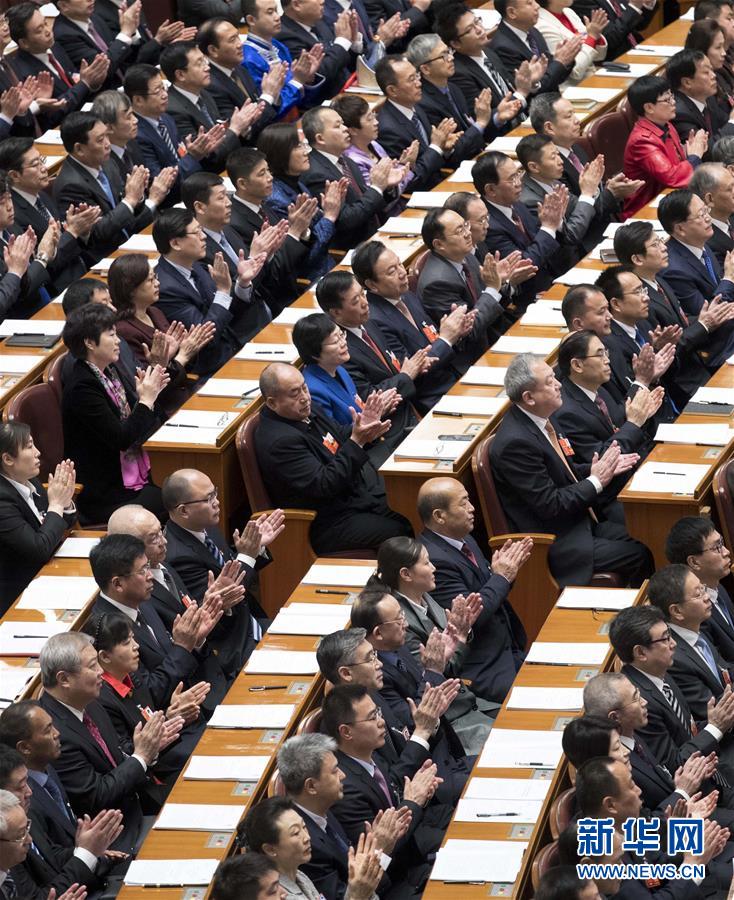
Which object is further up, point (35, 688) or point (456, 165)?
point (35, 688)

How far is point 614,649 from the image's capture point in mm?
6453

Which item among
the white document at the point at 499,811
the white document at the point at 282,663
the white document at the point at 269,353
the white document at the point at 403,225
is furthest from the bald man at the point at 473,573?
the white document at the point at 403,225

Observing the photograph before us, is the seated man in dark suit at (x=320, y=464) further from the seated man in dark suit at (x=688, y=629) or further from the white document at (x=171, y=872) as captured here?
the white document at (x=171, y=872)

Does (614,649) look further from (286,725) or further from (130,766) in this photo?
(130,766)

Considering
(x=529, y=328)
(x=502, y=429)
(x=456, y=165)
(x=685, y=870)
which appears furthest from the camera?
(x=456, y=165)

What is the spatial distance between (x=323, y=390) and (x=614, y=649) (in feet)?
5.84

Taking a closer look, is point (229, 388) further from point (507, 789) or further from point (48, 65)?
point (48, 65)

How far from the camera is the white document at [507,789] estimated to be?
591 cm

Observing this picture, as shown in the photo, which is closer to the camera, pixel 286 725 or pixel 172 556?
pixel 286 725

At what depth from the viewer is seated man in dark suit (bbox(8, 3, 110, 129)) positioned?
10.2 metres

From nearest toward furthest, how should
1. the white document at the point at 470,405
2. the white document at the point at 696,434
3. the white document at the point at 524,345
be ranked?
the white document at the point at 696,434, the white document at the point at 470,405, the white document at the point at 524,345

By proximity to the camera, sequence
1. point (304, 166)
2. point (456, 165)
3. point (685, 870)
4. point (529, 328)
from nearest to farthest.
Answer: point (685, 870)
point (529, 328)
point (304, 166)
point (456, 165)

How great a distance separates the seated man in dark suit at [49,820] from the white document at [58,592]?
0.85 meters

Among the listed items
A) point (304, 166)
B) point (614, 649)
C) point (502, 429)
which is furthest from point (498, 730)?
point (304, 166)
